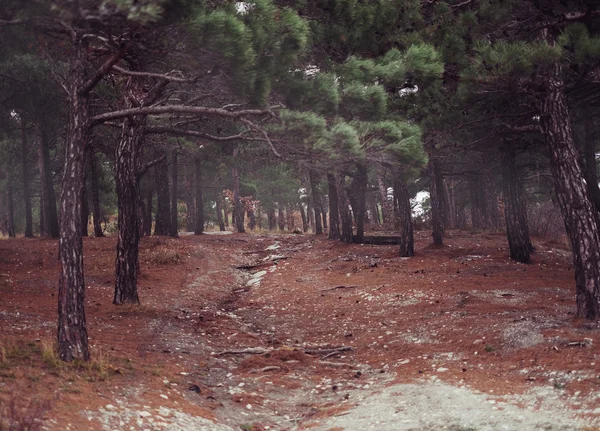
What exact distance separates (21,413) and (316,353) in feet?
19.4

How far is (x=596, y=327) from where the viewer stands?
9.42m

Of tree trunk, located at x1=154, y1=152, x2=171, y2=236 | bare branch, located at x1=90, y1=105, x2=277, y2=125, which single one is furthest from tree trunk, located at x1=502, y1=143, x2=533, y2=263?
tree trunk, located at x1=154, y1=152, x2=171, y2=236

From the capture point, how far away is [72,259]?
7957 millimetres

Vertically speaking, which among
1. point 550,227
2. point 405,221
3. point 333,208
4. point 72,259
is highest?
point 333,208

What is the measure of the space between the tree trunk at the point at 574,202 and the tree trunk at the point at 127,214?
8.97 meters

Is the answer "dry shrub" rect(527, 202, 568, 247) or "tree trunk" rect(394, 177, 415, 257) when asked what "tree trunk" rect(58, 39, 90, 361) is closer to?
"tree trunk" rect(394, 177, 415, 257)

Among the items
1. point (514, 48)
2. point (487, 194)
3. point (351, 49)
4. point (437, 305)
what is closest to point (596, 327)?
point (437, 305)

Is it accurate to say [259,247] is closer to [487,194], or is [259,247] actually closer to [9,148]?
[487,194]

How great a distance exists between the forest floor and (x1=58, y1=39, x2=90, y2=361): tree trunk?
0.31 metres

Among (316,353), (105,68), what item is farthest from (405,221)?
(105,68)

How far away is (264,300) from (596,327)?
8534 mm

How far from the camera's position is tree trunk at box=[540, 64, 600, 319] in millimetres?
9898

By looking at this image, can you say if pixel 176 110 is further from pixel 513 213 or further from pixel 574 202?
pixel 513 213

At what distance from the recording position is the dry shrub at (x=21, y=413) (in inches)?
187
